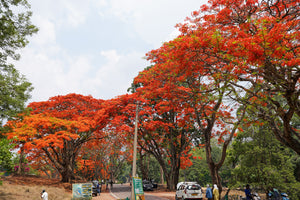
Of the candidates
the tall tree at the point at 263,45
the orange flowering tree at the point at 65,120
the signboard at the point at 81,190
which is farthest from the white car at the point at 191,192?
the orange flowering tree at the point at 65,120

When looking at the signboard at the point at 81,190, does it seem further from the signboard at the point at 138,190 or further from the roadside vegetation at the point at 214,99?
the signboard at the point at 138,190

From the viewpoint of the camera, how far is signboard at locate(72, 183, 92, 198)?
684 inches

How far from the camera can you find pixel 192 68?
11.3m

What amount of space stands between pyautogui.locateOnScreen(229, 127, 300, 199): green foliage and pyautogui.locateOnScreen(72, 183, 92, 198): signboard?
439 inches

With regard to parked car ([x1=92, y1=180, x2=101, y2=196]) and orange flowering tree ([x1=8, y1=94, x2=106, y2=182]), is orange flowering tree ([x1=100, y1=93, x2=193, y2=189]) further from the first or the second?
parked car ([x1=92, y1=180, x2=101, y2=196])

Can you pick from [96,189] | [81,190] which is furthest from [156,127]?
[81,190]

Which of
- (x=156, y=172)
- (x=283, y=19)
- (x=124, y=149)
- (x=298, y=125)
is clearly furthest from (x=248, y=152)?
(x=156, y=172)

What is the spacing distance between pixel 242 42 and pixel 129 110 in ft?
52.1

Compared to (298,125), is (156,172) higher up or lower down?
lower down

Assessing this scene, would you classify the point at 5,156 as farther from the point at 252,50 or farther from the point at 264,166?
the point at 264,166

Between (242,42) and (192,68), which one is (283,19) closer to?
(242,42)

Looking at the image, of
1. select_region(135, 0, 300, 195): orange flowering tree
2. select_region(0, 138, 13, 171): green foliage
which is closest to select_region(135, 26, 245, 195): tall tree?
select_region(135, 0, 300, 195): orange flowering tree

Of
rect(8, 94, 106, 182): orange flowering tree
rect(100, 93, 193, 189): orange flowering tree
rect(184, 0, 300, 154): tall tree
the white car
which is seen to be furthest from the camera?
rect(100, 93, 193, 189): orange flowering tree

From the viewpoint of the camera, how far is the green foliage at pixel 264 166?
15391 mm
